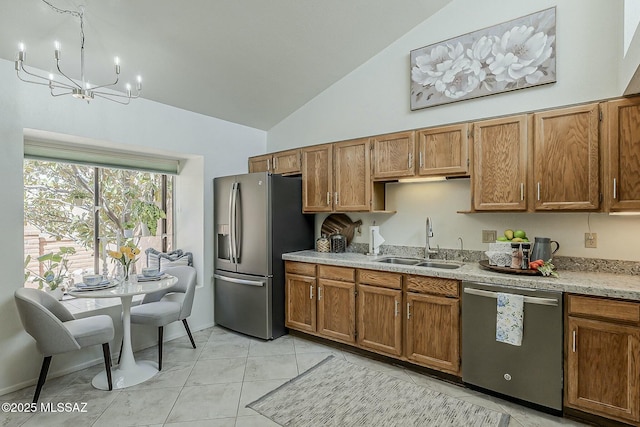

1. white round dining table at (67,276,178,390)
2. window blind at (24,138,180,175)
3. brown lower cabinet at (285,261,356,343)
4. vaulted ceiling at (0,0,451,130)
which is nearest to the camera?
vaulted ceiling at (0,0,451,130)

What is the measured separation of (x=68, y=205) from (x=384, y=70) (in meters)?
3.59

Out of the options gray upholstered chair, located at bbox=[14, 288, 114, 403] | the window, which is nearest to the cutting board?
the window

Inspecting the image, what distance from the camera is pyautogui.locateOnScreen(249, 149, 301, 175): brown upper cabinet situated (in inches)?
156

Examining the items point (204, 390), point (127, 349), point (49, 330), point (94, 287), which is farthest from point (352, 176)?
point (49, 330)

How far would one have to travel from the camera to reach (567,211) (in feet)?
7.94

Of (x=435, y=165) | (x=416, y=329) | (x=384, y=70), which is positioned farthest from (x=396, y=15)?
(x=416, y=329)

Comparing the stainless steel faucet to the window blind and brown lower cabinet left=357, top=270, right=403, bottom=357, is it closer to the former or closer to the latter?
brown lower cabinet left=357, top=270, right=403, bottom=357

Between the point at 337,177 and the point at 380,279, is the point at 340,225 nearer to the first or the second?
the point at 337,177

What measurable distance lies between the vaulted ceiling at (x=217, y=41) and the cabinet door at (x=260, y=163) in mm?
665

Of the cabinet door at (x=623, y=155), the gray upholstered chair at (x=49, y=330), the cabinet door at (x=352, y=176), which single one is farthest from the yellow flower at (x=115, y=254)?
the cabinet door at (x=623, y=155)

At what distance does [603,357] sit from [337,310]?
80.2 inches

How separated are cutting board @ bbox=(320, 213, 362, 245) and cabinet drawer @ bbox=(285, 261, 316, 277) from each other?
24.5 inches

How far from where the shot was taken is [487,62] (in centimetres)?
290

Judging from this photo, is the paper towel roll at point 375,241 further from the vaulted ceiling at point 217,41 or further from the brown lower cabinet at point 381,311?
the vaulted ceiling at point 217,41
